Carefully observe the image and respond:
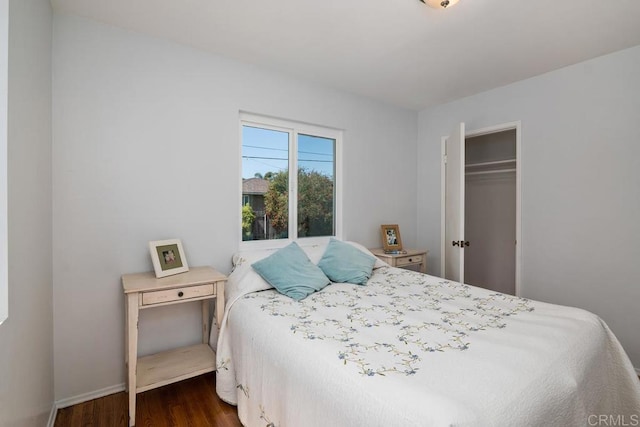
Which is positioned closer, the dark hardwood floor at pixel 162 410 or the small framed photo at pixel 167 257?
the dark hardwood floor at pixel 162 410

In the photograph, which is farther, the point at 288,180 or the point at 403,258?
the point at 403,258

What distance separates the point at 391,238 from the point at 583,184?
67.9 inches

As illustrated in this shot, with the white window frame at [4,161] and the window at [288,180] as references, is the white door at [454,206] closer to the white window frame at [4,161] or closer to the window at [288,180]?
the window at [288,180]

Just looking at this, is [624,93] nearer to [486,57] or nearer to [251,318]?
[486,57]

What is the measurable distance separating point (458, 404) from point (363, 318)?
764 millimetres

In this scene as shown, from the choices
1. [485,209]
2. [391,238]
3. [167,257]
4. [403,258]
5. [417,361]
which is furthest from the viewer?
[485,209]

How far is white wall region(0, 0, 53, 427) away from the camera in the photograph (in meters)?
1.11

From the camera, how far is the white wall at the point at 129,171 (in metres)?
1.94

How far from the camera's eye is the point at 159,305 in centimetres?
188

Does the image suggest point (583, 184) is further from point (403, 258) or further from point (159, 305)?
point (159, 305)

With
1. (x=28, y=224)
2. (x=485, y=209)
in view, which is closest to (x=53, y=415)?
(x=28, y=224)

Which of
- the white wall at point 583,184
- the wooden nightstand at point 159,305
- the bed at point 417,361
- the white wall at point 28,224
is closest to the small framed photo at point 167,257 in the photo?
the wooden nightstand at point 159,305

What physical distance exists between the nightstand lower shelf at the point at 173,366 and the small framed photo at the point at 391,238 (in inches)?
79.0

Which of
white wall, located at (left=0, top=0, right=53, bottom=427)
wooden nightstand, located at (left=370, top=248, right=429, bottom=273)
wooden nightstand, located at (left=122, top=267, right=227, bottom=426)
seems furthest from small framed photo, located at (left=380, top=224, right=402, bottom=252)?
white wall, located at (left=0, top=0, right=53, bottom=427)
